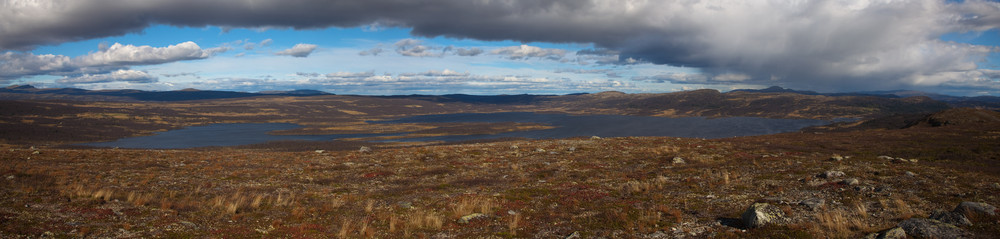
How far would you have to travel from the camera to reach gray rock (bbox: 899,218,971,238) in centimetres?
1129

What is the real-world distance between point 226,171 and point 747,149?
45.8 meters

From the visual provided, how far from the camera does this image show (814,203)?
16.9 metres

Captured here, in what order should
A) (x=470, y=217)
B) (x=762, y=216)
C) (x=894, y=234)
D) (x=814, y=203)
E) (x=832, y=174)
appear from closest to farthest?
(x=894, y=234) < (x=762, y=216) < (x=814, y=203) < (x=470, y=217) < (x=832, y=174)

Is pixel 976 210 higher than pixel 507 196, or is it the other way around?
pixel 976 210

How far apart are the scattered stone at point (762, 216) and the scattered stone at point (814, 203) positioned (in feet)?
9.39

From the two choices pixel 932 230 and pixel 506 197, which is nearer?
pixel 932 230

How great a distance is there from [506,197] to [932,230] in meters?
15.8

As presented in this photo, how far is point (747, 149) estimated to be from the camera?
136 feet

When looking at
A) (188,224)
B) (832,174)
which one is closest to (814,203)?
(832,174)

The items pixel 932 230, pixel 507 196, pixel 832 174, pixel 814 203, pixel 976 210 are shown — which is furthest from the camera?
pixel 832 174

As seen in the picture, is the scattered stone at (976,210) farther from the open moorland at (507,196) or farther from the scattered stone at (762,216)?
the scattered stone at (762,216)

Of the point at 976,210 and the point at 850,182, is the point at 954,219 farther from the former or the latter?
the point at 850,182

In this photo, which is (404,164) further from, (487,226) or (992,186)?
(992,186)

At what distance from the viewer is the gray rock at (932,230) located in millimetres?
11288
